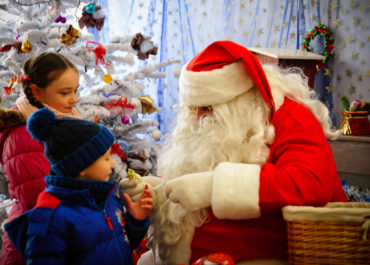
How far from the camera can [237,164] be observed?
4.35 feet

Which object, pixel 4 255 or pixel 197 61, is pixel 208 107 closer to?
pixel 197 61

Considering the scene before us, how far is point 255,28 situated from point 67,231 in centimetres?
321

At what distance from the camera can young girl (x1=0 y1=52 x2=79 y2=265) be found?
4.54ft


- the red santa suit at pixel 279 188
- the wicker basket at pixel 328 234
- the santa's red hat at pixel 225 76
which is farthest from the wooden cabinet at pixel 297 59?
the wicker basket at pixel 328 234

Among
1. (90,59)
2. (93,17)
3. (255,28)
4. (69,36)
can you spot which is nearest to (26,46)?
(69,36)

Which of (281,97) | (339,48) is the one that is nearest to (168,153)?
(281,97)

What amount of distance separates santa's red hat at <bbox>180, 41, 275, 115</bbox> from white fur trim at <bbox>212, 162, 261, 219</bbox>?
36 cm

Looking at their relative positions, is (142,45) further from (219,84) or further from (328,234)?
(328,234)

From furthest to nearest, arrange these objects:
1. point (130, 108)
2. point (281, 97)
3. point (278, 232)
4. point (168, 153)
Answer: point (130, 108) < point (168, 153) < point (281, 97) < point (278, 232)

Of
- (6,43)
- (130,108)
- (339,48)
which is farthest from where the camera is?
(339,48)

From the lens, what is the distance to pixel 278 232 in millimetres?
1325

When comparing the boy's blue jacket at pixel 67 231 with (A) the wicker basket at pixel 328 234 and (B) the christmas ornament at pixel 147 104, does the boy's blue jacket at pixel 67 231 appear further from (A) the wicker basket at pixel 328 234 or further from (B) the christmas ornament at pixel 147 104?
(B) the christmas ornament at pixel 147 104

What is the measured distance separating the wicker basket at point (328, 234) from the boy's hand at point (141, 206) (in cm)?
58

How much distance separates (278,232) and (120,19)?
3.75 meters
